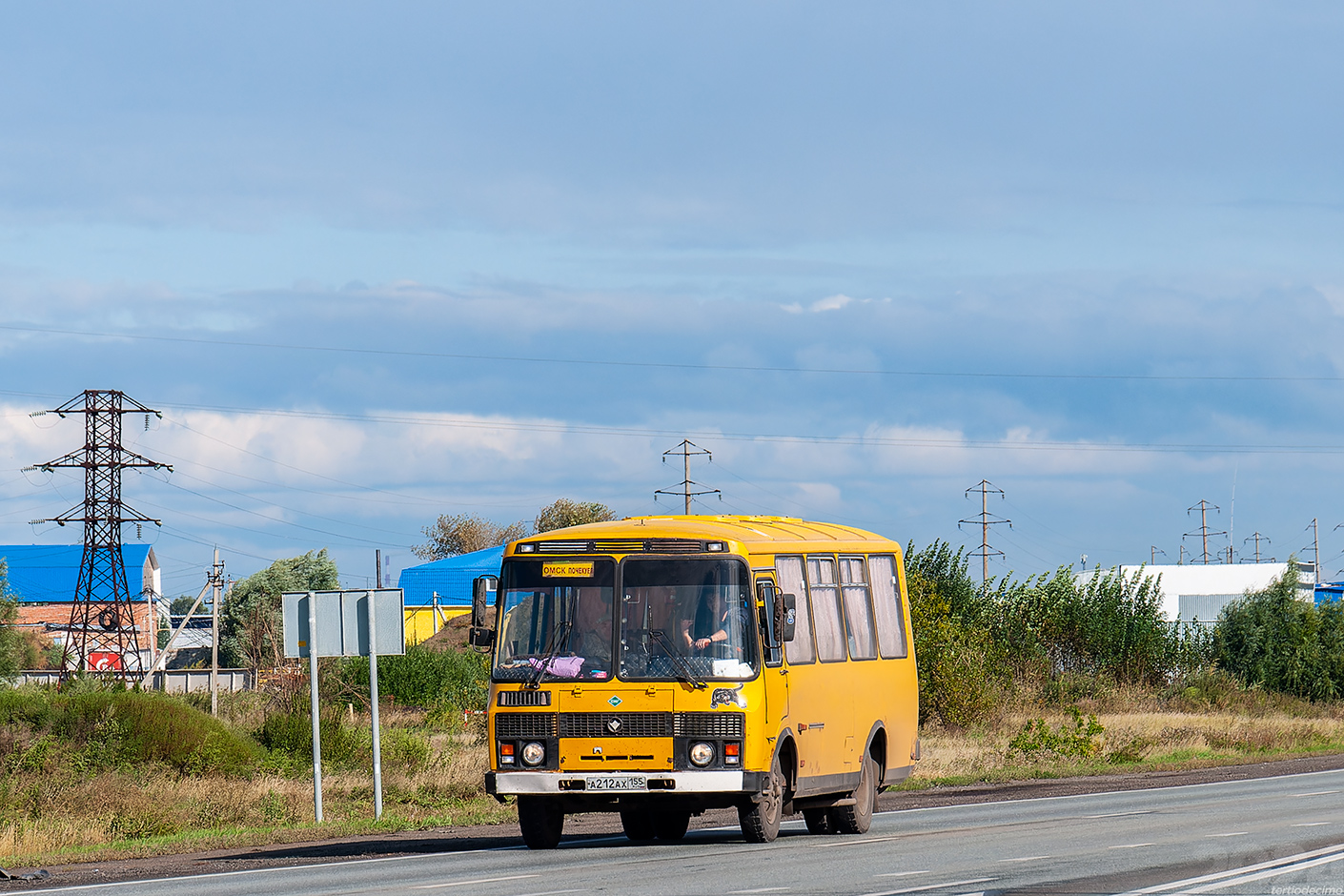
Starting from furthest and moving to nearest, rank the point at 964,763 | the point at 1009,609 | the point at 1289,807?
the point at 1009,609 → the point at 964,763 → the point at 1289,807

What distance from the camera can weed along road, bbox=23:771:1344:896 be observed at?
40.2 feet

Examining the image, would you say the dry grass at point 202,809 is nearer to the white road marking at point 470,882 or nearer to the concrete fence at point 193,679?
the white road marking at point 470,882

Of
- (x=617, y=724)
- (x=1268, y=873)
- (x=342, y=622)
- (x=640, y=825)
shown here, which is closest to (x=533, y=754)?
(x=617, y=724)

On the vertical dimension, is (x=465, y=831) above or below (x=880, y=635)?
below

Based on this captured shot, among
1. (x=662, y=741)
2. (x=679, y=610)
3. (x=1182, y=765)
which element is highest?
(x=679, y=610)

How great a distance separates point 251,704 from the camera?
3619cm

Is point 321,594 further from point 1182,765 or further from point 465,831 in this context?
point 1182,765

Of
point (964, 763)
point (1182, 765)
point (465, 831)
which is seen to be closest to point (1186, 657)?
point (1182, 765)

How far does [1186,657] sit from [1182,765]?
2484 centimetres

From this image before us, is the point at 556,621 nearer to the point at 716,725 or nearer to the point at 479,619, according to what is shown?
the point at 479,619

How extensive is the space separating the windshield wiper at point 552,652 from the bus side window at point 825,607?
2.88 m

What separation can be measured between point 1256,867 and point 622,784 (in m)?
5.54

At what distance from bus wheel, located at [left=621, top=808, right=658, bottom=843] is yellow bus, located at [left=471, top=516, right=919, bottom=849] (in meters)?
1.50

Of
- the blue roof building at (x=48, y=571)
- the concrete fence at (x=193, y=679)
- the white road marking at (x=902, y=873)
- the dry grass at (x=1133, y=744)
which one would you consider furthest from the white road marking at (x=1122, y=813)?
the blue roof building at (x=48, y=571)
